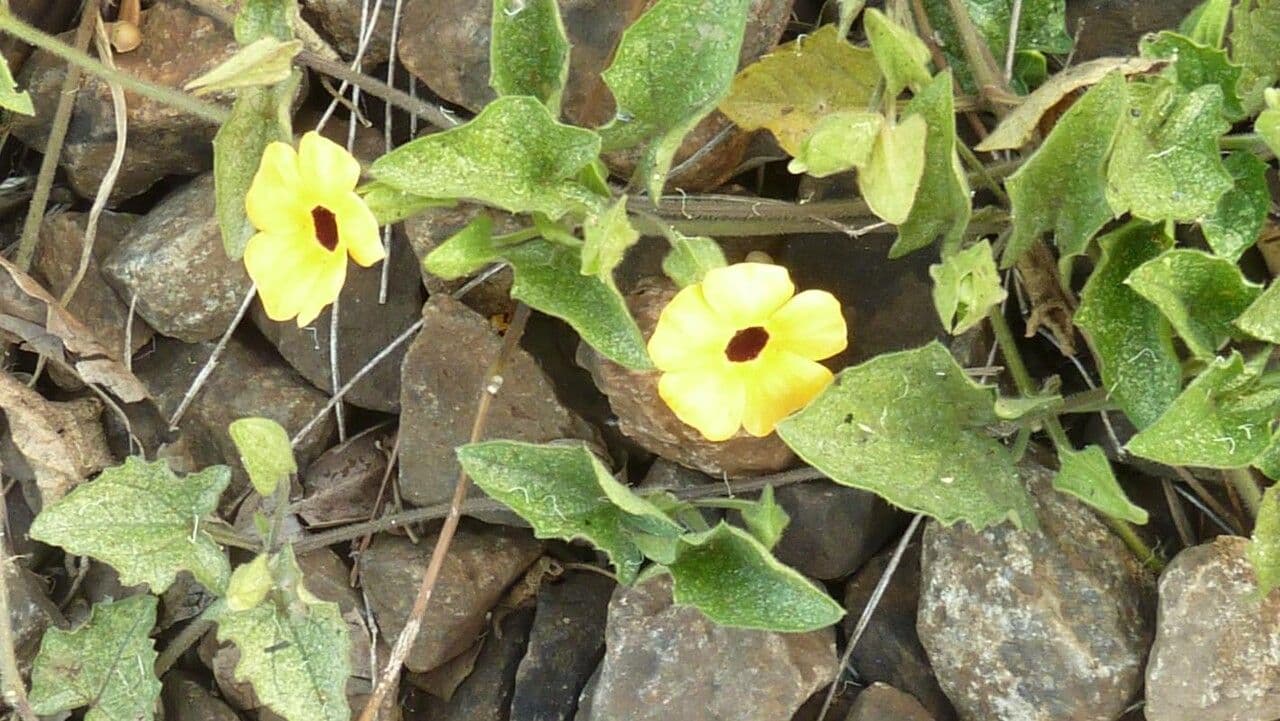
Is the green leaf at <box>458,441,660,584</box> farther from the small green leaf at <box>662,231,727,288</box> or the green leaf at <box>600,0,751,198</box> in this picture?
the green leaf at <box>600,0,751,198</box>

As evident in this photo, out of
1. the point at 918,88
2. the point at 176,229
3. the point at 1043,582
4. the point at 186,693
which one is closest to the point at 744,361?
the point at 918,88

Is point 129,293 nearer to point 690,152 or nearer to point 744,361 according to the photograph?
point 690,152

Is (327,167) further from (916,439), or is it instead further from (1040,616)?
(1040,616)

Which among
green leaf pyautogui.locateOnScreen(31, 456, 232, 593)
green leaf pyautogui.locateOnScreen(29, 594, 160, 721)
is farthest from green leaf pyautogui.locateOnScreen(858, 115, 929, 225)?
green leaf pyautogui.locateOnScreen(29, 594, 160, 721)

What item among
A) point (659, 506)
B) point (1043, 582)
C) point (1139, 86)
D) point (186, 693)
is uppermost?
point (1139, 86)

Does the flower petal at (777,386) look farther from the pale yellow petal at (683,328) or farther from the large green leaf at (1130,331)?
the large green leaf at (1130,331)
